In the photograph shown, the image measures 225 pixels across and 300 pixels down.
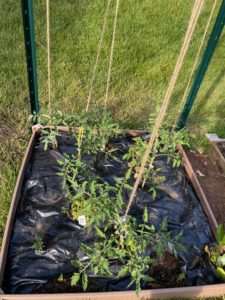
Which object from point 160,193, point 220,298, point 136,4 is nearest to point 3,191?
point 160,193

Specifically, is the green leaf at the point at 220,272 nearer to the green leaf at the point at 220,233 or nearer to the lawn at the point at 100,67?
the green leaf at the point at 220,233

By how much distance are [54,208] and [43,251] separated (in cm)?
28

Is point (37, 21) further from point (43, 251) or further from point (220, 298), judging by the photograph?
point (220, 298)

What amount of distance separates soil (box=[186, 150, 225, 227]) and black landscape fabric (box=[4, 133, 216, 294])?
0.35 m

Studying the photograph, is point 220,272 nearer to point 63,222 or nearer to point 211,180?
point 63,222

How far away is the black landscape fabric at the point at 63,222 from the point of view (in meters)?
1.65

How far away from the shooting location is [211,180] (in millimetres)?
2617

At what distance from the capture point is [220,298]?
1.73 m

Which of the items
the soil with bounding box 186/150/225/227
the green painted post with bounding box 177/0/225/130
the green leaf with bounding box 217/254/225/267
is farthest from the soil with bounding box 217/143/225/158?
the green leaf with bounding box 217/254/225/267

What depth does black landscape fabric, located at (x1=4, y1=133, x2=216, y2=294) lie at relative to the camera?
1.65m

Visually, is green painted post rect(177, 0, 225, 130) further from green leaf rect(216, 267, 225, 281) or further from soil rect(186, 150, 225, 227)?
green leaf rect(216, 267, 225, 281)

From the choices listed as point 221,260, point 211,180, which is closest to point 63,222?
point 221,260

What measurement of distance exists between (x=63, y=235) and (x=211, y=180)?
4.57 feet

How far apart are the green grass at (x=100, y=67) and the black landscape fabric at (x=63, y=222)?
0.26 metres
